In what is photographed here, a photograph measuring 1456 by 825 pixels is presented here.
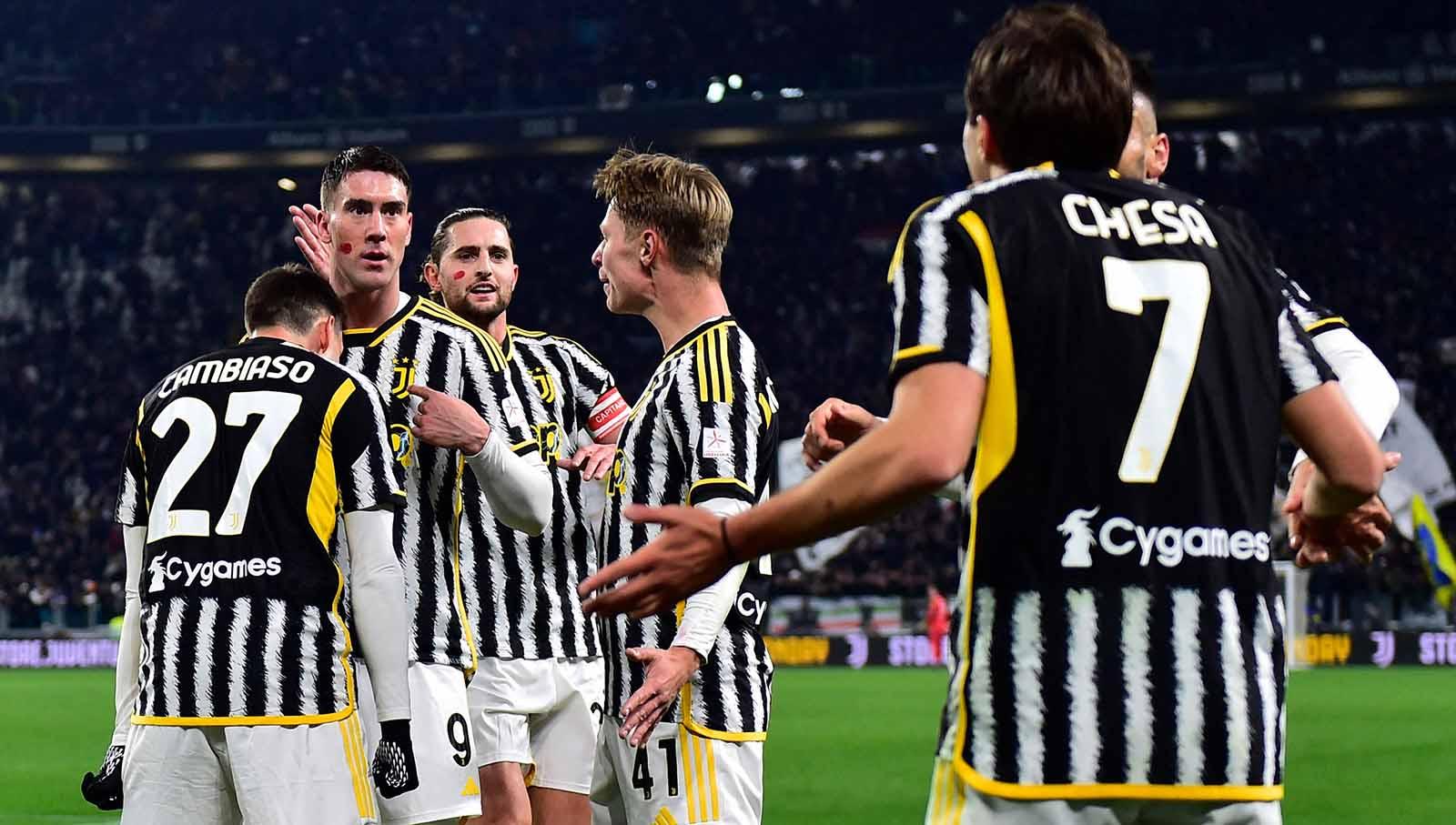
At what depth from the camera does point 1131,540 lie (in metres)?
2.41

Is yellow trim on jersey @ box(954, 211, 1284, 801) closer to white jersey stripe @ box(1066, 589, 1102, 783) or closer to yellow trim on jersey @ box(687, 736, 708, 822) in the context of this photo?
white jersey stripe @ box(1066, 589, 1102, 783)

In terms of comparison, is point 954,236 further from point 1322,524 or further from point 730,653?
point 730,653

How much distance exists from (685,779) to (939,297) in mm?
1910

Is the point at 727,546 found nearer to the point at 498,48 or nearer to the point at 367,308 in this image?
the point at 367,308

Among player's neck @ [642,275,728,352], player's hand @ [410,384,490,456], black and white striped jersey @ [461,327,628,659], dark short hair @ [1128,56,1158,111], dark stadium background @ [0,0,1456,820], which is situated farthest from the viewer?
dark stadium background @ [0,0,1456,820]

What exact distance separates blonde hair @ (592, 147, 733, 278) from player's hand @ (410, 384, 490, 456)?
2.32 ft

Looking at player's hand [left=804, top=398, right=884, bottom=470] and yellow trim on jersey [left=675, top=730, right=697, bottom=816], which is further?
A: yellow trim on jersey [left=675, top=730, right=697, bottom=816]

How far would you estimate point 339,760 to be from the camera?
4.11 meters

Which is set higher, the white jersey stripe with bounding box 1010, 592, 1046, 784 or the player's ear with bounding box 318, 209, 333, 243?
the player's ear with bounding box 318, 209, 333, 243

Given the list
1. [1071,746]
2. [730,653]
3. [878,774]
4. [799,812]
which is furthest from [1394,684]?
[1071,746]

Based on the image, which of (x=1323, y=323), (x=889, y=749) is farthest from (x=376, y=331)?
(x=889, y=749)

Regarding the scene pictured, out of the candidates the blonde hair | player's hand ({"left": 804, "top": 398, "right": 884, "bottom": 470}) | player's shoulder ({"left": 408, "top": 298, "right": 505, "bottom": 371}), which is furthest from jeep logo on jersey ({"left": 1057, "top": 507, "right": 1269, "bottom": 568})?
player's shoulder ({"left": 408, "top": 298, "right": 505, "bottom": 371})

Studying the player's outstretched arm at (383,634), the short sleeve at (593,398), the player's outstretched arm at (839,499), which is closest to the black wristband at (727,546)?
the player's outstretched arm at (839,499)

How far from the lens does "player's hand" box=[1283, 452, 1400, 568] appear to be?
2.92m
